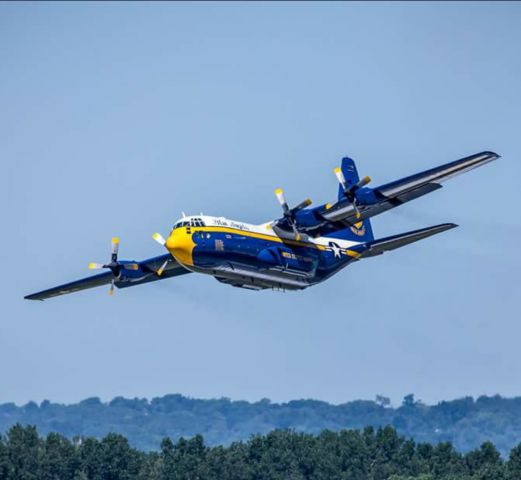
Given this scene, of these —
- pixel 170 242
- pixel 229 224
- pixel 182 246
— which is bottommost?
pixel 182 246

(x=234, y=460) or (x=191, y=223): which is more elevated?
(x=191, y=223)

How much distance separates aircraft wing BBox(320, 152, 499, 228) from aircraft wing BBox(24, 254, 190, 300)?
375 inches

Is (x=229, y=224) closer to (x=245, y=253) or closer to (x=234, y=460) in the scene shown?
(x=245, y=253)

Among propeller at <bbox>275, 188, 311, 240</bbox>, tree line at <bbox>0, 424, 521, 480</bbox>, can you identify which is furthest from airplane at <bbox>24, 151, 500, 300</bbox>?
tree line at <bbox>0, 424, 521, 480</bbox>

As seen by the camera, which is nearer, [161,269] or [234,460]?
[161,269]

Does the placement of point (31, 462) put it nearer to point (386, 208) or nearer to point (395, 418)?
point (386, 208)

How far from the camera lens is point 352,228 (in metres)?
66.1

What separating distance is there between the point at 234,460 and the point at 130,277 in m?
32.2

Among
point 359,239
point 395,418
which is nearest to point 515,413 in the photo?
point 395,418

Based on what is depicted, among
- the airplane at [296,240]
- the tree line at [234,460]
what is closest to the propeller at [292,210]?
the airplane at [296,240]

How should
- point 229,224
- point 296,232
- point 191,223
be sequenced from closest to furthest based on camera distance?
point 191,223 → point 229,224 → point 296,232

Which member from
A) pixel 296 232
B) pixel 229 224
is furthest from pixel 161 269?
pixel 296 232

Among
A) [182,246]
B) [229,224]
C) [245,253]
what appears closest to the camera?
[182,246]

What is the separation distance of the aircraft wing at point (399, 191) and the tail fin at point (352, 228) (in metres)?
2.45
